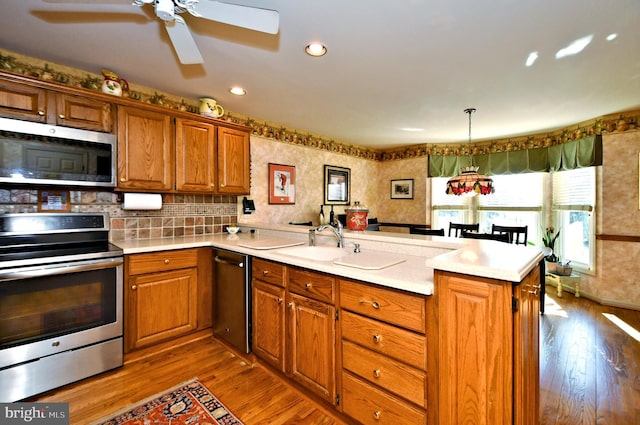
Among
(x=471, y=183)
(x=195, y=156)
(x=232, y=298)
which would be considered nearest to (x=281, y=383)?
(x=232, y=298)

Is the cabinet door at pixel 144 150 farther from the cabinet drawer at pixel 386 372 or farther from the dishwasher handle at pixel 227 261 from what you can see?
the cabinet drawer at pixel 386 372

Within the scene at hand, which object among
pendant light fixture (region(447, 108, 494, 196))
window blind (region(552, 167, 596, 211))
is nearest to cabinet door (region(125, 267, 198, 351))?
pendant light fixture (region(447, 108, 494, 196))

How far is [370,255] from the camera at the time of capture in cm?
176

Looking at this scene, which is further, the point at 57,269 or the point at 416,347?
the point at 57,269

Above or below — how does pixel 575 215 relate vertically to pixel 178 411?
above

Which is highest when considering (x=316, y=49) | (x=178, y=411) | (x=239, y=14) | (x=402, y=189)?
(x=316, y=49)

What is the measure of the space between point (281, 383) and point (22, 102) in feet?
8.43

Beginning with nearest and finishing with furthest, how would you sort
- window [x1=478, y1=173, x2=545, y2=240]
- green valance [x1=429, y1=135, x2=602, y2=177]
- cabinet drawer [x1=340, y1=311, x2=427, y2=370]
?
1. cabinet drawer [x1=340, y1=311, x2=427, y2=370]
2. green valance [x1=429, y1=135, x2=602, y2=177]
3. window [x1=478, y1=173, x2=545, y2=240]

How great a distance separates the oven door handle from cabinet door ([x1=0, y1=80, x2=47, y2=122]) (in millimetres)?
1022

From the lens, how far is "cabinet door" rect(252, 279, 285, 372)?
5.98ft

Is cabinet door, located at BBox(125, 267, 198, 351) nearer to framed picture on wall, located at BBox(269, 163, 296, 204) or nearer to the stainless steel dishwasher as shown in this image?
the stainless steel dishwasher

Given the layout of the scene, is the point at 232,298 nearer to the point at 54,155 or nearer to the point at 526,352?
the point at 54,155

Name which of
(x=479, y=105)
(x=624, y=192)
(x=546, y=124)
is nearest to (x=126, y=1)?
(x=479, y=105)

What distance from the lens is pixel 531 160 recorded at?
425 centimetres
